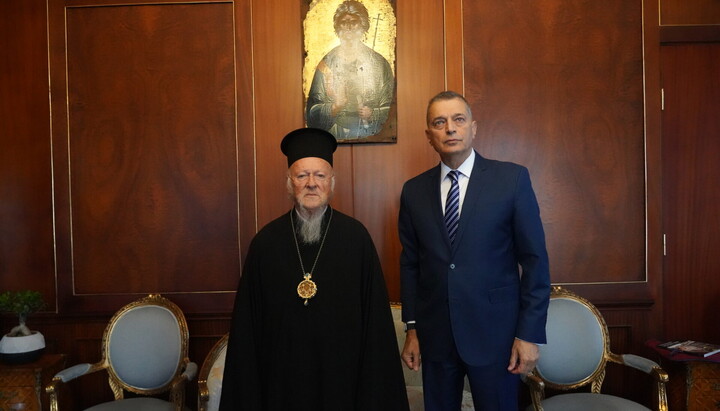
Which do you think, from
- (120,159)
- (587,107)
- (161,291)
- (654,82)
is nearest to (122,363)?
(161,291)

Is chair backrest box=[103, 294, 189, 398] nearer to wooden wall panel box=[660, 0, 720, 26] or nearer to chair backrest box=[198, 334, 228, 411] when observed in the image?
chair backrest box=[198, 334, 228, 411]

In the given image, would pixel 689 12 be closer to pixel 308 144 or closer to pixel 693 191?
pixel 693 191

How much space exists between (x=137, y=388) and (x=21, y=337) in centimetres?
87

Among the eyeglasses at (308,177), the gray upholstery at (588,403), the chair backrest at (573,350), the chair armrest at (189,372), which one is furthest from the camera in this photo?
the chair backrest at (573,350)

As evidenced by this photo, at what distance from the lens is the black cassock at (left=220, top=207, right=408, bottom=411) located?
7.35ft

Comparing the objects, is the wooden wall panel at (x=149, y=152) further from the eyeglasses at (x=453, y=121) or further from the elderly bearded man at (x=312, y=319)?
the eyeglasses at (x=453, y=121)

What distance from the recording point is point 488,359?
2146 millimetres

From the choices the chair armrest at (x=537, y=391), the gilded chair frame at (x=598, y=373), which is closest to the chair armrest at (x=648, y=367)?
the gilded chair frame at (x=598, y=373)

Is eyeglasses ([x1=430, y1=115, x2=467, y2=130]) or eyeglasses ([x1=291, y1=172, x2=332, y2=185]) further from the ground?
eyeglasses ([x1=430, y1=115, x2=467, y2=130])

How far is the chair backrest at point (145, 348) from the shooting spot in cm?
329

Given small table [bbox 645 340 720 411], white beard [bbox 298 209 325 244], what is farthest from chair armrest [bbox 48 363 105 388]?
small table [bbox 645 340 720 411]

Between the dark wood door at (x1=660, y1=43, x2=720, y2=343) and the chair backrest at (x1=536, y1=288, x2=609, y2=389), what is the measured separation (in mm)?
1053

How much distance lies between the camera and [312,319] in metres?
2.27

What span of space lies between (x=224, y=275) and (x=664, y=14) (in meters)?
3.94
